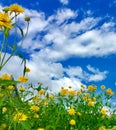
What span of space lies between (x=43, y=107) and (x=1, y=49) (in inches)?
136

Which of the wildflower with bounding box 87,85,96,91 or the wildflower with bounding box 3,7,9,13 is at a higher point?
the wildflower with bounding box 87,85,96,91

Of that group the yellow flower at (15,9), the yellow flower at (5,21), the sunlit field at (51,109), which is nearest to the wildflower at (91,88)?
the sunlit field at (51,109)

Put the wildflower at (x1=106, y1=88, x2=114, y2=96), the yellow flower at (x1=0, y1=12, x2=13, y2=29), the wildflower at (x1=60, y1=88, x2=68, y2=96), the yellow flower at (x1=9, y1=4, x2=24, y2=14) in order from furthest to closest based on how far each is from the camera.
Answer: the wildflower at (x1=106, y1=88, x2=114, y2=96) → the wildflower at (x1=60, y1=88, x2=68, y2=96) → the yellow flower at (x1=9, y1=4, x2=24, y2=14) → the yellow flower at (x1=0, y1=12, x2=13, y2=29)

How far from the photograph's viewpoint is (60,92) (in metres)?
7.50

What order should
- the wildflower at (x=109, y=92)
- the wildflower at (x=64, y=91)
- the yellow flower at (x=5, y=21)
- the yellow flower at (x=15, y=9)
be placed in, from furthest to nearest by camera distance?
the wildflower at (x=109, y=92) < the wildflower at (x=64, y=91) < the yellow flower at (x=15, y=9) < the yellow flower at (x=5, y=21)

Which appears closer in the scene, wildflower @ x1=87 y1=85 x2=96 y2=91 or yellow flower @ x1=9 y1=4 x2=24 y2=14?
yellow flower @ x1=9 y1=4 x2=24 y2=14

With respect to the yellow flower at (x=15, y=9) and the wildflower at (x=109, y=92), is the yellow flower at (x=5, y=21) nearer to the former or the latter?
the yellow flower at (x=15, y=9)

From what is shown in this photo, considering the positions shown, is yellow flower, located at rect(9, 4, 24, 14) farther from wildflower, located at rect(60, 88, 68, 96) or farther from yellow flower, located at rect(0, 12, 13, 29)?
wildflower, located at rect(60, 88, 68, 96)

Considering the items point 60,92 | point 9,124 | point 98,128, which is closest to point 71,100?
point 60,92

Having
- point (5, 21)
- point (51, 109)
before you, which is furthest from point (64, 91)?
point (5, 21)

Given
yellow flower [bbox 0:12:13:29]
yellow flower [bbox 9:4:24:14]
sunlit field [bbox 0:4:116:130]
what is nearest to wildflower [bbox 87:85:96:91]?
sunlit field [bbox 0:4:116:130]

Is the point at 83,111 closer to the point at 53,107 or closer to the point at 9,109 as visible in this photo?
the point at 53,107

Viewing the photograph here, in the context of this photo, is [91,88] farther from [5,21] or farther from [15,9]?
[5,21]

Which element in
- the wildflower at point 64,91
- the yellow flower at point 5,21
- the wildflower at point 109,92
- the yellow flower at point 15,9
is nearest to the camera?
the yellow flower at point 5,21
